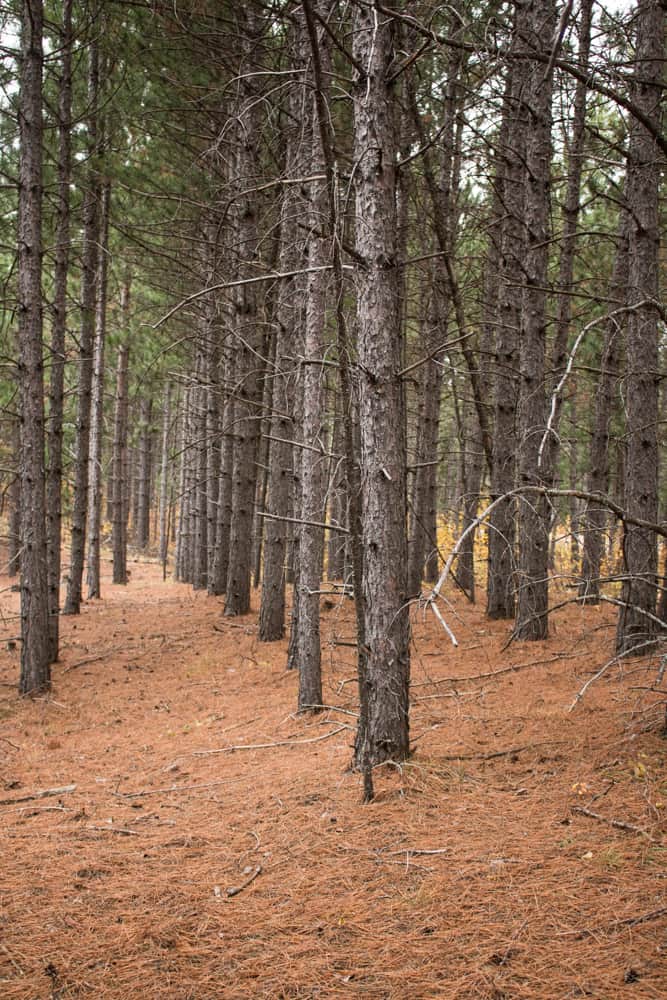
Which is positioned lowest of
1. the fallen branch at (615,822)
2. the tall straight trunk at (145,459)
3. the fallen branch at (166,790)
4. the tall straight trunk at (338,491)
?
the fallen branch at (166,790)

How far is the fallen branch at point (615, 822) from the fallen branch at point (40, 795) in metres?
3.67

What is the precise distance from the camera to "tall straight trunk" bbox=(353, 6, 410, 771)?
438 centimetres

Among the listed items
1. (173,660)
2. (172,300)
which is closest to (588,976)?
(173,660)

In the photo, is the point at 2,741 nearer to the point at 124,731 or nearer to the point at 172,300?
the point at 124,731

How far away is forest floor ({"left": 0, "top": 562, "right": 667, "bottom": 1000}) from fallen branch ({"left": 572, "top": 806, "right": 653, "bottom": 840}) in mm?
Answer: 14

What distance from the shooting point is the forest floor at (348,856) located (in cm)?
287

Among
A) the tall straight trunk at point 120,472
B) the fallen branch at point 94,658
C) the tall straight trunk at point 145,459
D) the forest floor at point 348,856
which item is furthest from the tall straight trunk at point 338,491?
the tall straight trunk at point 145,459

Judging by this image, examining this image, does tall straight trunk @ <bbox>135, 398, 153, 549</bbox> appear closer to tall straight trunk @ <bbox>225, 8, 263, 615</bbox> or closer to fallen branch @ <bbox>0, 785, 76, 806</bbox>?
tall straight trunk @ <bbox>225, 8, 263, 615</bbox>

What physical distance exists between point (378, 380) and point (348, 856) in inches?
105

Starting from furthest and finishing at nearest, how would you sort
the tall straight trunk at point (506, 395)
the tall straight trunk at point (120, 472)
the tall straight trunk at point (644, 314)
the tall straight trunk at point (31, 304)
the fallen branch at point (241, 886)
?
the tall straight trunk at point (120, 472) → the tall straight trunk at point (506, 395) → the tall straight trunk at point (31, 304) → the tall straight trunk at point (644, 314) → the fallen branch at point (241, 886)

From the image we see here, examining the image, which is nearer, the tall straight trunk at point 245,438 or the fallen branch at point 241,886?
the fallen branch at point 241,886

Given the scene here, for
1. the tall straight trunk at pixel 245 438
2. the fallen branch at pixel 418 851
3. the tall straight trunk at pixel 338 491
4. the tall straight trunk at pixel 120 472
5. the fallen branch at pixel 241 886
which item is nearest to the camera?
the fallen branch at pixel 241 886

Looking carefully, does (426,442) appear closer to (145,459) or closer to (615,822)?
(615,822)

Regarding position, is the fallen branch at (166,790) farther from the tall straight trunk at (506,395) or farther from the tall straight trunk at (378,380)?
the tall straight trunk at (506,395)
